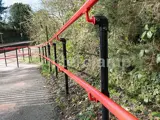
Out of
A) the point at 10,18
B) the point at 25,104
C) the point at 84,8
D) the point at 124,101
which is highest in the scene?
the point at 10,18

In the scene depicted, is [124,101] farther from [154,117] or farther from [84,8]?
[84,8]

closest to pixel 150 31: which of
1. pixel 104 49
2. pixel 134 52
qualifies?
pixel 134 52

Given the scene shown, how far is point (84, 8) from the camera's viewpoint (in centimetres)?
150

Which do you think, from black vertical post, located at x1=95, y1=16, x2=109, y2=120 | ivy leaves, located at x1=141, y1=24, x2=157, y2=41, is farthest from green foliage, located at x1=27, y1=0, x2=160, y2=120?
black vertical post, located at x1=95, y1=16, x2=109, y2=120

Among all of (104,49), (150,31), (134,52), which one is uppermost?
(150,31)

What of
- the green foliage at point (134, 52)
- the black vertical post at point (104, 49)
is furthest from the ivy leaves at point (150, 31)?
the black vertical post at point (104, 49)

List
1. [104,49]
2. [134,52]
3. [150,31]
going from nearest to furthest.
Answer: [104,49]
[150,31]
[134,52]

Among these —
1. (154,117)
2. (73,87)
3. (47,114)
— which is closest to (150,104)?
(154,117)

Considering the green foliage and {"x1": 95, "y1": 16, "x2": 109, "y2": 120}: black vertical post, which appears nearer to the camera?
{"x1": 95, "y1": 16, "x2": 109, "y2": 120}: black vertical post

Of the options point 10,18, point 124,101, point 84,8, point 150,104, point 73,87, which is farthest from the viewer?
point 10,18

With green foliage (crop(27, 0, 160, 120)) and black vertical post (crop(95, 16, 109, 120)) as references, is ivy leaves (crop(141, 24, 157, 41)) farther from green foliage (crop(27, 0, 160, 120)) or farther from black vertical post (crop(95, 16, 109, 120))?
black vertical post (crop(95, 16, 109, 120))

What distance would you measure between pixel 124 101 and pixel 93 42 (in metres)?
1.37

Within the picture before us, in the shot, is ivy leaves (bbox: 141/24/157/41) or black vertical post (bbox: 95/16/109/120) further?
ivy leaves (bbox: 141/24/157/41)

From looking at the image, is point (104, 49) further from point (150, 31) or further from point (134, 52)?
point (134, 52)
